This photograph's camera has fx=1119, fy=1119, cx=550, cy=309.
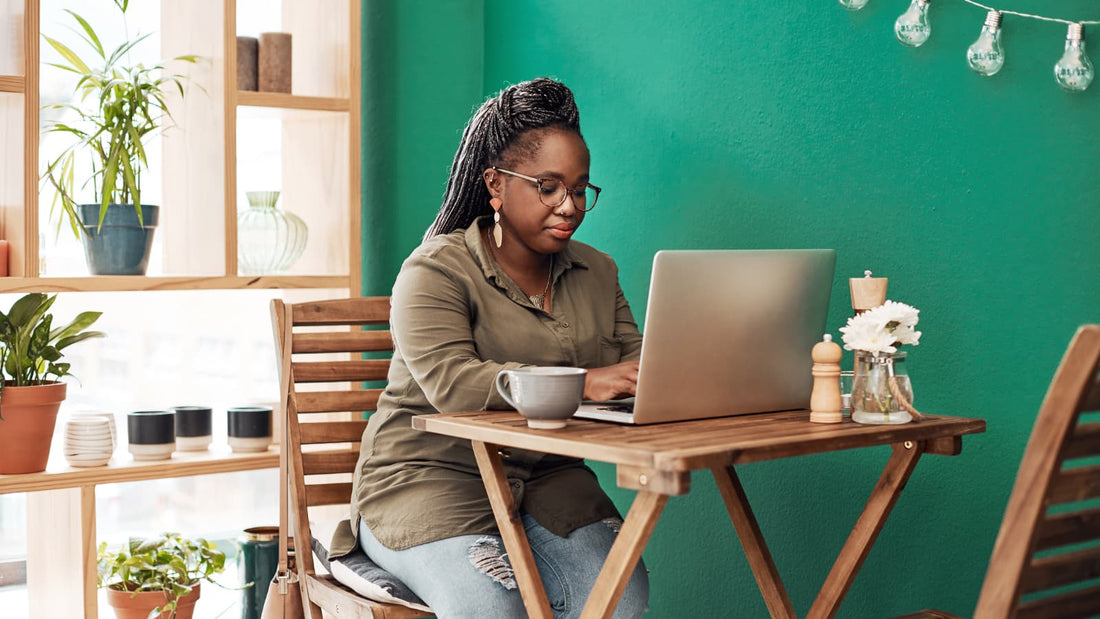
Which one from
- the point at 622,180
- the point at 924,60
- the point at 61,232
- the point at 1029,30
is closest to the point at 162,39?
the point at 61,232

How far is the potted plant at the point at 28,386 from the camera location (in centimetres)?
235

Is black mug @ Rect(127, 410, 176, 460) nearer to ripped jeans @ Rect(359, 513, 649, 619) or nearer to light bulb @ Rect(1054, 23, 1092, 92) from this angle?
ripped jeans @ Rect(359, 513, 649, 619)

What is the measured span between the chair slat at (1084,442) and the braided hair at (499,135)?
119 centimetres

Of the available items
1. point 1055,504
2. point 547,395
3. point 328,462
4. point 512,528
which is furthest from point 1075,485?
point 328,462

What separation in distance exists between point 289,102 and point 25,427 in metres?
0.96

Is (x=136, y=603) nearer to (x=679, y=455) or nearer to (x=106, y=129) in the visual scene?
(x=106, y=129)

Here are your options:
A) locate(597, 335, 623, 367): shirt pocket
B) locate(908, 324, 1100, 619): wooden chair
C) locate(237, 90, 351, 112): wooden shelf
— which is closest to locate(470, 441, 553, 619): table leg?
locate(597, 335, 623, 367): shirt pocket

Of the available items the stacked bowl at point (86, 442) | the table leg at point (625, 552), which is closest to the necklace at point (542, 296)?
the table leg at point (625, 552)

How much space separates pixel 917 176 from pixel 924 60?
0.21 metres

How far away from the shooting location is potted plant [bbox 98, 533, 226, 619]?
2510 mm

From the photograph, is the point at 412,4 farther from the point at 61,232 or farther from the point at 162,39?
the point at 61,232

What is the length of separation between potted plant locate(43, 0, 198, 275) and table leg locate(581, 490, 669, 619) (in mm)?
1481

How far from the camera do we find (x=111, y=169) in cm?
247

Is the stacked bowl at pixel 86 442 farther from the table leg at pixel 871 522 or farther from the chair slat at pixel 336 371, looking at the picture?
the table leg at pixel 871 522
